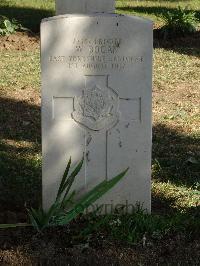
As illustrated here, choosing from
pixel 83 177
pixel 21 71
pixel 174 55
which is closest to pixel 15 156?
pixel 83 177

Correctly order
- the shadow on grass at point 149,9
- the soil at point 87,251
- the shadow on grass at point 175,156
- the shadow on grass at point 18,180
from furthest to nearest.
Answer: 1. the shadow on grass at point 149,9
2. the shadow on grass at point 175,156
3. the shadow on grass at point 18,180
4. the soil at point 87,251

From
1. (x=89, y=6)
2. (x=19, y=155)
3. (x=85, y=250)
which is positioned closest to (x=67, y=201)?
(x=85, y=250)

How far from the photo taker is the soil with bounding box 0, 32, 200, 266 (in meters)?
3.76

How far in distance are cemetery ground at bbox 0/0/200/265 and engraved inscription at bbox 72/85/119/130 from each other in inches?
A: 24.8

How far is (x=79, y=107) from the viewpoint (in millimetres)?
4219

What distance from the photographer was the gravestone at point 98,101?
4090 mm

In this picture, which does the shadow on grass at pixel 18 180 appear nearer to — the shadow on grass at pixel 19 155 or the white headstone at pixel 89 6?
the shadow on grass at pixel 19 155

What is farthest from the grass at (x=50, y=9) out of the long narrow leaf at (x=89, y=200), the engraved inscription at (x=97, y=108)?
the long narrow leaf at (x=89, y=200)

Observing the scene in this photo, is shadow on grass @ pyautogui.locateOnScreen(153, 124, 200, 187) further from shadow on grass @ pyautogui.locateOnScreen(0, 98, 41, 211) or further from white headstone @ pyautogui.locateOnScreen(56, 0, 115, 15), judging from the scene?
white headstone @ pyautogui.locateOnScreen(56, 0, 115, 15)

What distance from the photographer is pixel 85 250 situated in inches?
152

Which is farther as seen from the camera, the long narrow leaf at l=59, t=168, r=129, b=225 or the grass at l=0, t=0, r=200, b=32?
the grass at l=0, t=0, r=200, b=32

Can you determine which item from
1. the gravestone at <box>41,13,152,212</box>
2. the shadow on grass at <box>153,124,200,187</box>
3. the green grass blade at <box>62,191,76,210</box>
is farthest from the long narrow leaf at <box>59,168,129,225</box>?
the shadow on grass at <box>153,124,200,187</box>

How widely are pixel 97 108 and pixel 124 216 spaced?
0.75 metres

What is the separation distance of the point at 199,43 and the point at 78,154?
7.12 m
